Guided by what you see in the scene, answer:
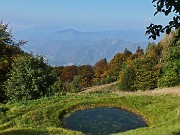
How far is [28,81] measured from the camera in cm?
3073

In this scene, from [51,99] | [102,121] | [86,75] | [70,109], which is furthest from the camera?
[86,75]

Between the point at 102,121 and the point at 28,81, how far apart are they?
9.96m

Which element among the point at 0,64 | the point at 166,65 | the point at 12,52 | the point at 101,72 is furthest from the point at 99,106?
the point at 101,72

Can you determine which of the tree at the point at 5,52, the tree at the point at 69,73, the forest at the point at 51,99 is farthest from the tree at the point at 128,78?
the tree at the point at 5,52

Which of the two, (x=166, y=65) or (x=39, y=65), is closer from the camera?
(x=39, y=65)

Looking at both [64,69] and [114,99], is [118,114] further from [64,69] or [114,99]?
[64,69]

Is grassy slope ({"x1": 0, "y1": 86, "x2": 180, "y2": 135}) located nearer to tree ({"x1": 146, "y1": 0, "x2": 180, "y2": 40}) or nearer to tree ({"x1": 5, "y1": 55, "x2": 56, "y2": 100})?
tree ({"x1": 5, "y1": 55, "x2": 56, "y2": 100})

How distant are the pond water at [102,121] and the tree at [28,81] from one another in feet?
21.2

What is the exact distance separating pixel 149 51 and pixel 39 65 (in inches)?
1952

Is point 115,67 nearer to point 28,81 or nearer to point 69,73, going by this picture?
point 69,73

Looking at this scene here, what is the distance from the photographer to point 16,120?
2191 cm

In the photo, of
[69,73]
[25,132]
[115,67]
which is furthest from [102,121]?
[69,73]

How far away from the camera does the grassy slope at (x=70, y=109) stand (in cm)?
2041

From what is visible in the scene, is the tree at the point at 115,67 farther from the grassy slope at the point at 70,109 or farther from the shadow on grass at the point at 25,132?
the shadow on grass at the point at 25,132
